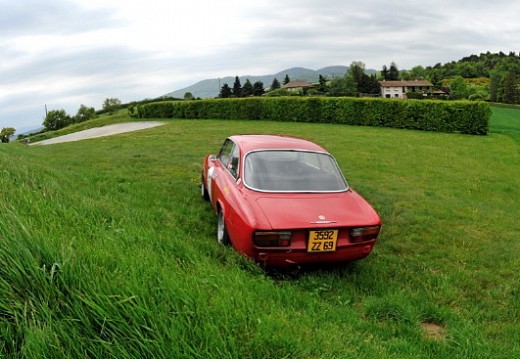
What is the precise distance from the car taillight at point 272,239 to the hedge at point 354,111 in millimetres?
19289

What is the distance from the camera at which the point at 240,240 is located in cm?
402

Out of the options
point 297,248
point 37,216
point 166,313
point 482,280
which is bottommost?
point 482,280

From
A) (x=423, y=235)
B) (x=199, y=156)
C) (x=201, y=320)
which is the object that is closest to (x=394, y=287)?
(x=423, y=235)

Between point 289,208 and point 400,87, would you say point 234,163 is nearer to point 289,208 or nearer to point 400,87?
point 289,208

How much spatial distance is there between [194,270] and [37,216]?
1.37 metres

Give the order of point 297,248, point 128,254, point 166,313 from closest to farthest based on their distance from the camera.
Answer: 1. point 166,313
2. point 128,254
3. point 297,248

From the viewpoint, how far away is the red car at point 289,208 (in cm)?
384

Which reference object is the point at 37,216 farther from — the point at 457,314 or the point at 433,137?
the point at 433,137

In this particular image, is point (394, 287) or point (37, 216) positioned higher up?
point (37, 216)

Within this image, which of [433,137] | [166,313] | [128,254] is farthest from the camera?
[433,137]

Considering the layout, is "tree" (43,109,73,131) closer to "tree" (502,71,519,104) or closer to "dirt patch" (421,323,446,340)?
"dirt patch" (421,323,446,340)

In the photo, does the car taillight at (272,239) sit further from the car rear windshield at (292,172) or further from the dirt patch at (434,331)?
the dirt patch at (434,331)

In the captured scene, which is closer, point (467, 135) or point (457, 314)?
point (457, 314)

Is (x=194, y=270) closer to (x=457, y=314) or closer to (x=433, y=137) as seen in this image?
(x=457, y=314)
